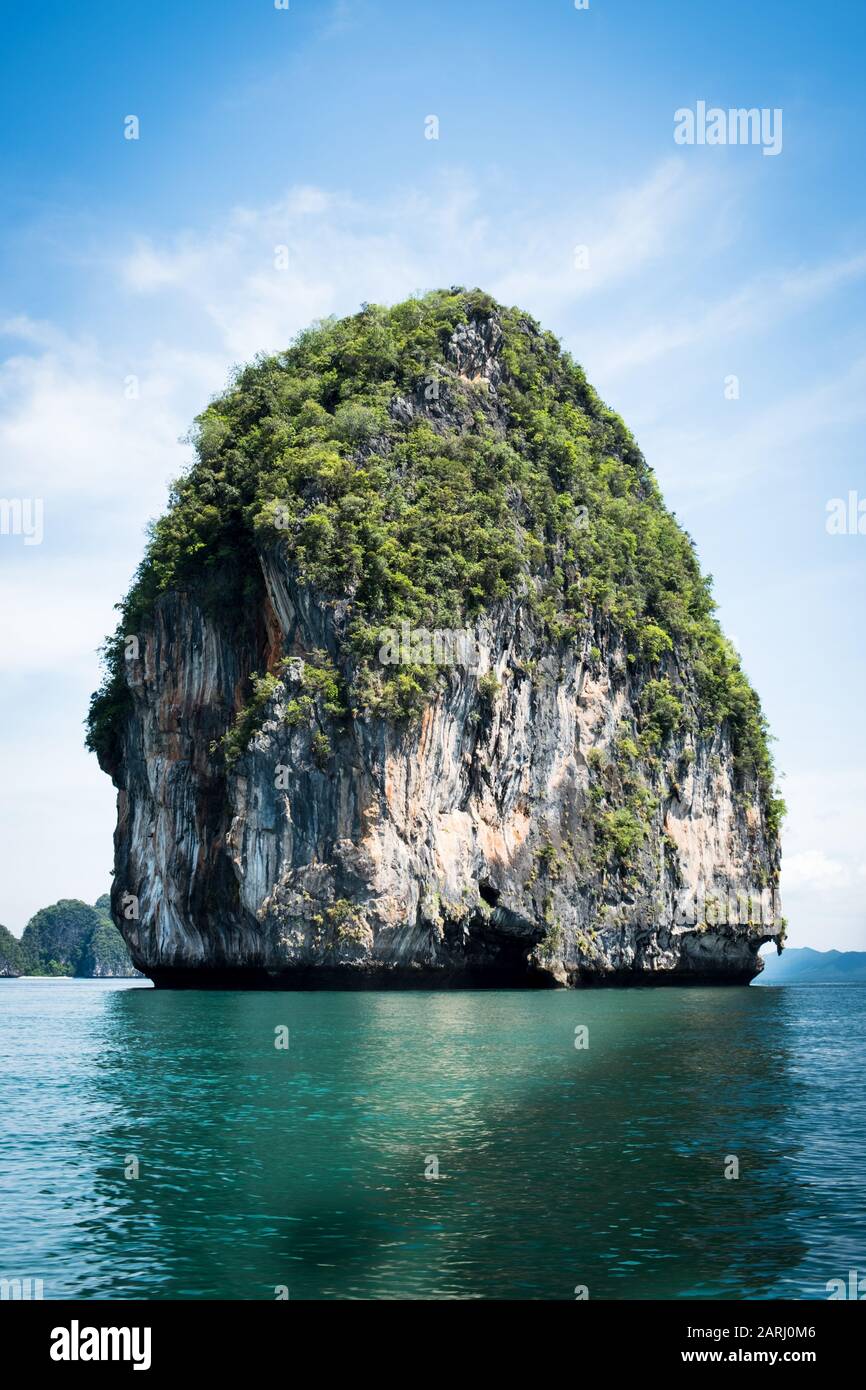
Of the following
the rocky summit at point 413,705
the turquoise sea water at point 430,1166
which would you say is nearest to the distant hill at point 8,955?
the rocky summit at point 413,705

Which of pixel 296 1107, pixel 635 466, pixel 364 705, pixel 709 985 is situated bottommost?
pixel 709 985

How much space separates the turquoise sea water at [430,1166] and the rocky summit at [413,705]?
17.5 m

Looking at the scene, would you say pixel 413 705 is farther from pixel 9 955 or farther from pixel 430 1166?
pixel 9 955

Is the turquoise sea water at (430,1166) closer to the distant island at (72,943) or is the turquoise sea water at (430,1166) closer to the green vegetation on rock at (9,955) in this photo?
the green vegetation on rock at (9,955)

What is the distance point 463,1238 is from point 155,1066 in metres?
14.1

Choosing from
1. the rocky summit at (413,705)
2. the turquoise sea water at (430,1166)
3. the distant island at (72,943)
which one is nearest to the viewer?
the turquoise sea water at (430,1166)

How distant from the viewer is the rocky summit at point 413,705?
147ft

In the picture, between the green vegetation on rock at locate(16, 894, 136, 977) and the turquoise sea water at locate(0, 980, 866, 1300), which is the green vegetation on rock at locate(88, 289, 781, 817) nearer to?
the turquoise sea water at locate(0, 980, 866, 1300)

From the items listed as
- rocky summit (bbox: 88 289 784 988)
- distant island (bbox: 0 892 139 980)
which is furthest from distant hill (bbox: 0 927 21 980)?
rocky summit (bbox: 88 289 784 988)

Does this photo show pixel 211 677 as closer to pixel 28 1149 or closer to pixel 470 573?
pixel 470 573
